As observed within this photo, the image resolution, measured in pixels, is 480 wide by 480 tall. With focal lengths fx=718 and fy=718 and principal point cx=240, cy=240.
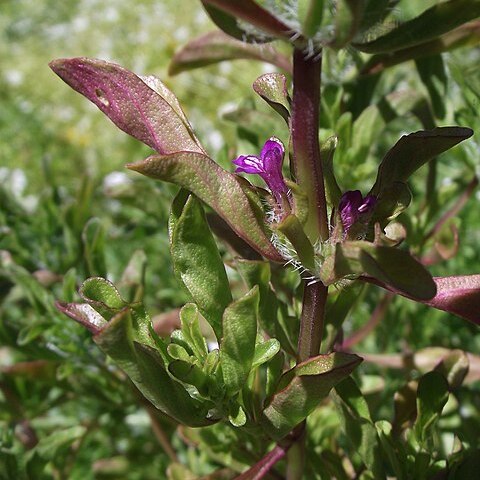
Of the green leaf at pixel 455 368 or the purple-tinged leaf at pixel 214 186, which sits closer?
the purple-tinged leaf at pixel 214 186

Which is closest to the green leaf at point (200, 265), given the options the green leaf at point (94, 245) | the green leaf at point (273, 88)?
the green leaf at point (273, 88)

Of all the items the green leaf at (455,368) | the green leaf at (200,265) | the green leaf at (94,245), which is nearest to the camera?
the green leaf at (200,265)

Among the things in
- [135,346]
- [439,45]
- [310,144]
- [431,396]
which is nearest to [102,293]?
[135,346]

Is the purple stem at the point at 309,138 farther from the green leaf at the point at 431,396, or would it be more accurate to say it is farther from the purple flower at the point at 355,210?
the green leaf at the point at 431,396

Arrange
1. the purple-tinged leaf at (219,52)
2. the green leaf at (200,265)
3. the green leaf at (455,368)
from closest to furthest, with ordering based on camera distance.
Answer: the green leaf at (200,265) < the green leaf at (455,368) < the purple-tinged leaf at (219,52)

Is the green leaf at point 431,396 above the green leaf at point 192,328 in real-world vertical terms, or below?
below

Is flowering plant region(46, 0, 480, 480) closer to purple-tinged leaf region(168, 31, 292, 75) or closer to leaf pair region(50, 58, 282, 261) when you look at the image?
A: leaf pair region(50, 58, 282, 261)

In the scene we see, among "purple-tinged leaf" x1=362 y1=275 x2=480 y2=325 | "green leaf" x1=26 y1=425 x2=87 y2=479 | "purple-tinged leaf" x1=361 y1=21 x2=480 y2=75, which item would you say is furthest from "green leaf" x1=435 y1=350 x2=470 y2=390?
"green leaf" x1=26 y1=425 x2=87 y2=479

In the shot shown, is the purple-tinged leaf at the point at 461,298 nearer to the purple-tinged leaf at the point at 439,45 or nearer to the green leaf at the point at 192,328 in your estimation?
the green leaf at the point at 192,328

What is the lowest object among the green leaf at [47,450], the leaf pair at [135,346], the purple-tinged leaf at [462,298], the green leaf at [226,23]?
the green leaf at [47,450]
